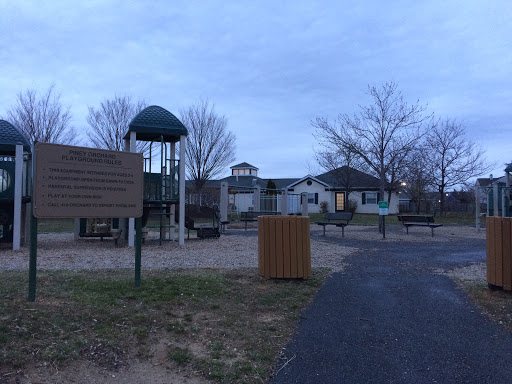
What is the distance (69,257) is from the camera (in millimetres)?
9430

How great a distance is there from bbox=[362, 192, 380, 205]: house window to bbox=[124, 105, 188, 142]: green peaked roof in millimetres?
30949

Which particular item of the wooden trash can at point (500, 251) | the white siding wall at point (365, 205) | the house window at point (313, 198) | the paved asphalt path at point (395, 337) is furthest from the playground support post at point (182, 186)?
the white siding wall at point (365, 205)

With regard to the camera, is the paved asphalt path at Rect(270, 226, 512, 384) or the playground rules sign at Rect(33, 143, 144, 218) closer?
the paved asphalt path at Rect(270, 226, 512, 384)

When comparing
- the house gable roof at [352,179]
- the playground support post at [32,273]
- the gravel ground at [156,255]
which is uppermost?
the house gable roof at [352,179]

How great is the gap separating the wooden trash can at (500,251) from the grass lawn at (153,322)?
266cm

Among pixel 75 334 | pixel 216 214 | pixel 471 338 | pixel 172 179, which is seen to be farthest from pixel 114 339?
pixel 216 214

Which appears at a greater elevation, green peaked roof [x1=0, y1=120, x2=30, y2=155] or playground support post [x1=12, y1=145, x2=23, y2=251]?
green peaked roof [x1=0, y1=120, x2=30, y2=155]

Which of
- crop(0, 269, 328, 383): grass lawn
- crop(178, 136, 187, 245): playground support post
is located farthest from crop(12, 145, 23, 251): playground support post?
crop(0, 269, 328, 383): grass lawn

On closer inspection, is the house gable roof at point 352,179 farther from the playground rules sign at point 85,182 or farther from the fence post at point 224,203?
the playground rules sign at point 85,182

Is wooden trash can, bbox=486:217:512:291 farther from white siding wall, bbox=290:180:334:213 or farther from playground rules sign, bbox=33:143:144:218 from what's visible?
white siding wall, bbox=290:180:334:213

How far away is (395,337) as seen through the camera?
13.9ft

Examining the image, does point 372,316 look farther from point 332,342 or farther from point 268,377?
point 268,377

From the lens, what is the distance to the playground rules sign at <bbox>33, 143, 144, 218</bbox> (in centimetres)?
504

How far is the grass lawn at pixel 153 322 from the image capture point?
3.46 metres
